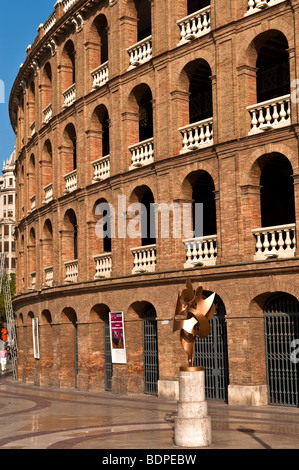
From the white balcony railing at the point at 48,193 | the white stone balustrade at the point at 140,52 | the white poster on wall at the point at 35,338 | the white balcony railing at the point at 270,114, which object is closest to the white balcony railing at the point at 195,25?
the white stone balustrade at the point at 140,52

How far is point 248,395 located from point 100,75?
→ 1599 cm

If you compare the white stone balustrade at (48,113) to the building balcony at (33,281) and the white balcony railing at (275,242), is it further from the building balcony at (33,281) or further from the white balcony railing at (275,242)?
the white balcony railing at (275,242)

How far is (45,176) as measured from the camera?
35281mm

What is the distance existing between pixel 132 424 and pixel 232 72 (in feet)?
39.1

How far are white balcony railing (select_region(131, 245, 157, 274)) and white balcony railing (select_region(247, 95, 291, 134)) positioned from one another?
251 inches

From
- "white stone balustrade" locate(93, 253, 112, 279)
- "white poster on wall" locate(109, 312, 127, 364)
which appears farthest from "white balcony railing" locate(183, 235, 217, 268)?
"white stone balustrade" locate(93, 253, 112, 279)

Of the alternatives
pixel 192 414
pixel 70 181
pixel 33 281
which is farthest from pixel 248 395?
pixel 33 281

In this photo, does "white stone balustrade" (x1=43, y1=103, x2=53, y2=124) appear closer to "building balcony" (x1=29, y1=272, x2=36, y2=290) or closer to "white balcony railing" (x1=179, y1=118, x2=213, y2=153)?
"building balcony" (x1=29, y1=272, x2=36, y2=290)

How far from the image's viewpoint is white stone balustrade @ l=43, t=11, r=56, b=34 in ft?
109

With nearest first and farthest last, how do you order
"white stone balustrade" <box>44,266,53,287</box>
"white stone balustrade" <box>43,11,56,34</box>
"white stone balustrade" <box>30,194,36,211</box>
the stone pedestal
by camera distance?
the stone pedestal → "white stone balustrade" <box>44,266,53,287</box> → "white stone balustrade" <box>43,11,56,34</box> → "white stone balustrade" <box>30,194,36,211</box>

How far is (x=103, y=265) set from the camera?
27859 millimetres

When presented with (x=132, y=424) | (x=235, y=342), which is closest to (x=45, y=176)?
(x=235, y=342)

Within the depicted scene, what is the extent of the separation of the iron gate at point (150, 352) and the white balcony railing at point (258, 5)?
11.7 metres
